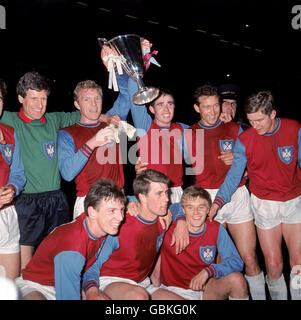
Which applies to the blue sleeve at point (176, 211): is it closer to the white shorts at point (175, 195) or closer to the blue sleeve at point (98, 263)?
the white shorts at point (175, 195)

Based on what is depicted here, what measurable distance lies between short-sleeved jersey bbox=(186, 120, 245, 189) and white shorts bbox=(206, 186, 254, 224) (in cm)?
9

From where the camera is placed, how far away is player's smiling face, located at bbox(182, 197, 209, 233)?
2252 mm

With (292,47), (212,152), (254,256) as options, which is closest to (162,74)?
(292,47)

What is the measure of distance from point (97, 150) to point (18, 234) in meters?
0.77

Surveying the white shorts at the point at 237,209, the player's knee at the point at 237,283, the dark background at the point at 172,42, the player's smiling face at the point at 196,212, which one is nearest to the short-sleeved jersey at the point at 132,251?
the player's smiling face at the point at 196,212

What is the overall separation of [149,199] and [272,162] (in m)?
0.97

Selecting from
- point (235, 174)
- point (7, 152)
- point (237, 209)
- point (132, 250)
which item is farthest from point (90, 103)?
point (237, 209)

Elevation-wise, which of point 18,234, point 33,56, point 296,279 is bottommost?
point 296,279

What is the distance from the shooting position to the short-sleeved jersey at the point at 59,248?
172 cm

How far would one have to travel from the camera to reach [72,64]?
541cm

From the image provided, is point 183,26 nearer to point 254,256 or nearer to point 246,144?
point 246,144

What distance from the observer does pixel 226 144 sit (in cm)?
270

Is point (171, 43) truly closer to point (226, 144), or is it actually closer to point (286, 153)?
point (226, 144)

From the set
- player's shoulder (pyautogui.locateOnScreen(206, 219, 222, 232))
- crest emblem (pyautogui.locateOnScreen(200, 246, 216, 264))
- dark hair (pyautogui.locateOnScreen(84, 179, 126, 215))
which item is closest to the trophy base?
dark hair (pyautogui.locateOnScreen(84, 179, 126, 215))
